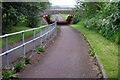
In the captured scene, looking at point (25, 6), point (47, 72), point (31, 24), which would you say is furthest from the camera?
point (31, 24)

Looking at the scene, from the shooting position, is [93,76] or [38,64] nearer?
[93,76]

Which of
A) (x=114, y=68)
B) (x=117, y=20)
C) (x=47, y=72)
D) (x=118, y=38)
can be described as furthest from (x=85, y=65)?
(x=117, y=20)

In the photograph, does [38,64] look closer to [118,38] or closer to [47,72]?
[47,72]

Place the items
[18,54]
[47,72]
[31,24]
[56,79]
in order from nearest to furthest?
[56,79] → [47,72] → [18,54] → [31,24]

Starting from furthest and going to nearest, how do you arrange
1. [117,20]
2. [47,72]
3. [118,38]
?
[117,20] → [118,38] → [47,72]

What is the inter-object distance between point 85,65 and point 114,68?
1.17m

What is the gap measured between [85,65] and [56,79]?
1.92 meters

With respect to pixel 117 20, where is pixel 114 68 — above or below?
below

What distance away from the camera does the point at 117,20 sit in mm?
12398

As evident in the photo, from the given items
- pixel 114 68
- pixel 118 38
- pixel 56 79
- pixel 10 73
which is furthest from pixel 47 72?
pixel 118 38

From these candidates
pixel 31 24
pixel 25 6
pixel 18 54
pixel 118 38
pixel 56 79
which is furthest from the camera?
pixel 31 24

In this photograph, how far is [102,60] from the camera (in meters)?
7.12

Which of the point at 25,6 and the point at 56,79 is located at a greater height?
the point at 25,6

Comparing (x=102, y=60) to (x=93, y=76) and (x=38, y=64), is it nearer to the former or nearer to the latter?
(x=93, y=76)
